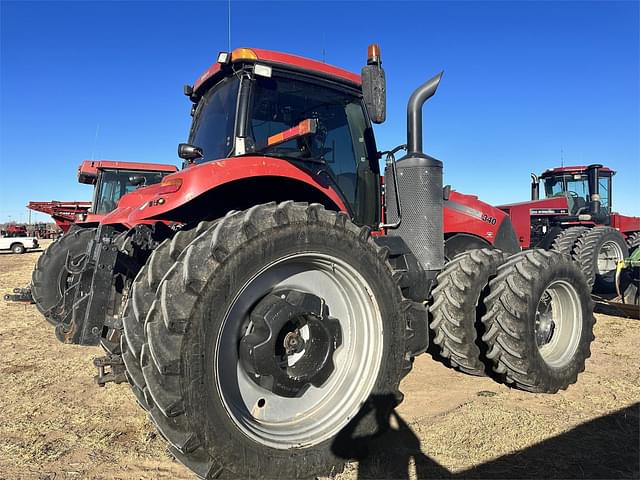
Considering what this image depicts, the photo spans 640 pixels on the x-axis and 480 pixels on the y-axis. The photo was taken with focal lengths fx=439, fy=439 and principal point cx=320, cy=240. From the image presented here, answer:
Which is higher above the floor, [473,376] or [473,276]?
[473,276]

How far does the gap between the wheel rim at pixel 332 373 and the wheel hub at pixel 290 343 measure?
0.24 feet

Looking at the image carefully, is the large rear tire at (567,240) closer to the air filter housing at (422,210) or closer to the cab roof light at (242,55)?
the air filter housing at (422,210)

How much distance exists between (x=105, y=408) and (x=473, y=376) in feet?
10.2

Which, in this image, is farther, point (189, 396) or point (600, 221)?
point (600, 221)

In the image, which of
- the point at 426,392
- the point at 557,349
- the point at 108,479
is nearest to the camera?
the point at 108,479

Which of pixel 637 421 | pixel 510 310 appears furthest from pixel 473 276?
pixel 637 421

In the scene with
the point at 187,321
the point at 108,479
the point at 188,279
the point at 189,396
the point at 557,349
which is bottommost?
the point at 108,479

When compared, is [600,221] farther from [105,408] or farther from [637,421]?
[105,408]

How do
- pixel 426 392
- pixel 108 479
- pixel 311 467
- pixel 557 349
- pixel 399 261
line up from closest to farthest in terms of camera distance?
pixel 311 467, pixel 108 479, pixel 399 261, pixel 426 392, pixel 557 349

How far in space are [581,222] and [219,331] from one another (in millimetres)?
11136

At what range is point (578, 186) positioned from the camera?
1171 cm

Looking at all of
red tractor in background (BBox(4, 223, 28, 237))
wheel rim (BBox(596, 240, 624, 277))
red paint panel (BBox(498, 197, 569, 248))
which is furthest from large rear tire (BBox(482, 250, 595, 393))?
red tractor in background (BBox(4, 223, 28, 237))

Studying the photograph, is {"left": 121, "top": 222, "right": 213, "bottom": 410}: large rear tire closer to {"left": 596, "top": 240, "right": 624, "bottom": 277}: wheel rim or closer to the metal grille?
the metal grille

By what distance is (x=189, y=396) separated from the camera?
1.99m
